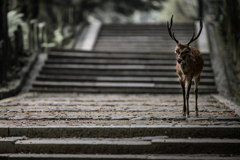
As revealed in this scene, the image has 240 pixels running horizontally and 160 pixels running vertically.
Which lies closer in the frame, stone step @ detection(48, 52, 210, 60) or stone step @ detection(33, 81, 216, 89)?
stone step @ detection(33, 81, 216, 89)

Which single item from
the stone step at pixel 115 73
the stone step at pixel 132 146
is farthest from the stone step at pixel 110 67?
the stone step at pixel 132 146

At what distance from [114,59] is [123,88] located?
74.0 inches

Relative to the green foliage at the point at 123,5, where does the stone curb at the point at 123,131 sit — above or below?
below

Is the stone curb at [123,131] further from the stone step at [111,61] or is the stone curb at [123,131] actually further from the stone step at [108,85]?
the stone step at [111,61]

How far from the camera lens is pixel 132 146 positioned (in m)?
4.09

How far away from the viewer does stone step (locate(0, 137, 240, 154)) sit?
4.08 metres

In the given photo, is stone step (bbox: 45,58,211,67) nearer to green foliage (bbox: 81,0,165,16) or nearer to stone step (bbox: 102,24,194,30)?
stone step (bbox: 102,24,194,30)

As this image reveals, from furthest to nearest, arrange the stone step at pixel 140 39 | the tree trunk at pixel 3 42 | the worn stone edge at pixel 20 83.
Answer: the stone step at pixel 140 39
the tree trunk at pixel 3 42
the worn stone edge at pixel 20 83

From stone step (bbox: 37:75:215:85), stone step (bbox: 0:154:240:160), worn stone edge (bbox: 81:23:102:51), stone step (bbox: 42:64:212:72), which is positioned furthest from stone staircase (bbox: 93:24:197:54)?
stone step (bbox: 0:154:240:160)

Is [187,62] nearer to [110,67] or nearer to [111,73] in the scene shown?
[111,73]

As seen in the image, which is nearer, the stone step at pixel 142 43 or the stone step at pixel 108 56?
the stone step at pixel 108 56

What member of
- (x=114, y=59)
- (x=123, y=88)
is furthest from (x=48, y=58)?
(x=123, y=88)

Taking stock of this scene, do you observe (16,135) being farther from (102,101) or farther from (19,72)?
(19,72)

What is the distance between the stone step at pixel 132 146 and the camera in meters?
4.08
